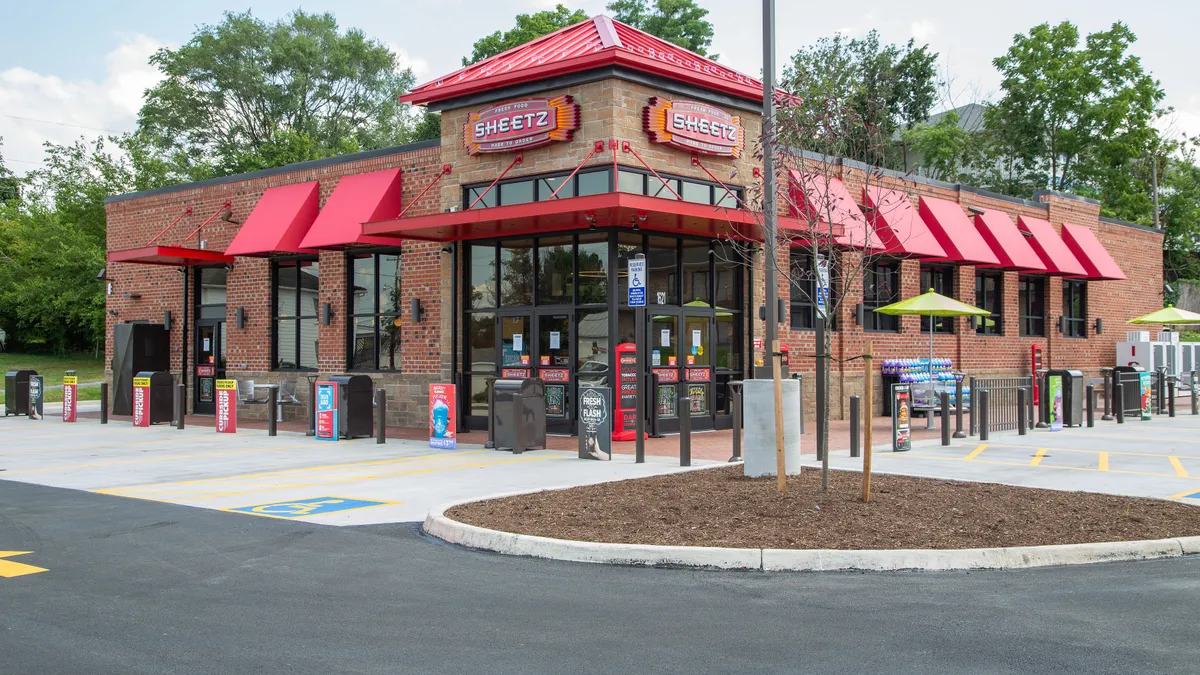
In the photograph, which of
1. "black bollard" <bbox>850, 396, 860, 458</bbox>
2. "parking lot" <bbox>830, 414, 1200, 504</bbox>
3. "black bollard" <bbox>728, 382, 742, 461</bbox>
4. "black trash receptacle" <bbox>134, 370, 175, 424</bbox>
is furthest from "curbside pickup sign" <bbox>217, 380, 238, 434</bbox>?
"black bollard" <bbox>850, 396, 860, 458</bbox>

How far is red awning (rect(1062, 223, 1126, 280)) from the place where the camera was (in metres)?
28.6

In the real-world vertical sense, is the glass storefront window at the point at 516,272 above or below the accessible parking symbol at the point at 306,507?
above

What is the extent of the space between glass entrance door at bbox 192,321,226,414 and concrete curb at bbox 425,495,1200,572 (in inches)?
760

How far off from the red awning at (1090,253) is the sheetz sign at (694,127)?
14.5m

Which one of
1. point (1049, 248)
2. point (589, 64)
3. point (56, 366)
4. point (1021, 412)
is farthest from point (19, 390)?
point (56, 366)

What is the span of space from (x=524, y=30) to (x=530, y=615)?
4103cm

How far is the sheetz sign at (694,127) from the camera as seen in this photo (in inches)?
692

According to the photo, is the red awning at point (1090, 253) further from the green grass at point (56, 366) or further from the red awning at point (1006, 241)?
the green grass at point (56, 366)

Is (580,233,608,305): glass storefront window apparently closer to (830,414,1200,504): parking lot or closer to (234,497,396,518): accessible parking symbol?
(830,414,1200,504): parking lot

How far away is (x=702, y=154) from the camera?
18547 millimetres

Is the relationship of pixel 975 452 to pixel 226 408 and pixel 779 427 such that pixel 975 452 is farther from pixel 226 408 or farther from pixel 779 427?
pixel 226 408

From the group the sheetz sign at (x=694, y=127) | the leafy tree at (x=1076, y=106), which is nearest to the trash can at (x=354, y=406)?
the sheetz sign at (x=694, y=127)

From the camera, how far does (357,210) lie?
2073 cm

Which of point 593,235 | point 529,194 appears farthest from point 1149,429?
point 529,194
